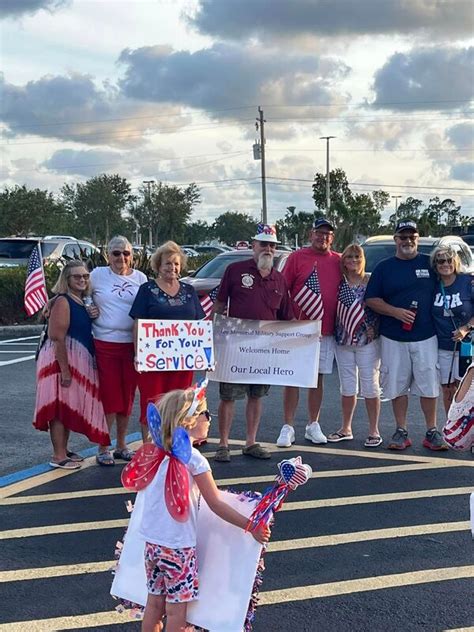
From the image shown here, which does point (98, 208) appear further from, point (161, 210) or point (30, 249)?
point (30, 249)

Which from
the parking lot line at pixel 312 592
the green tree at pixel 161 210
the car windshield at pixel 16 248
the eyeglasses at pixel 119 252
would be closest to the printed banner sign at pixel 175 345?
the eyeglasses at pixel 119 252

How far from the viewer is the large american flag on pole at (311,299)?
6609 millimetres

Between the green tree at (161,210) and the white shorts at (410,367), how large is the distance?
5409 cm

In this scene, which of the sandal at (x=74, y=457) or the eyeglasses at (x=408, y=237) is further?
the eyeglasses at (x=408, y=237)

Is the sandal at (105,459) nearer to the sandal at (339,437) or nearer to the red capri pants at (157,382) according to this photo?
the red capri pants at (157,382)

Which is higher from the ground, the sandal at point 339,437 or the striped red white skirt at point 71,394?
the striped red white skirt at point 71,394

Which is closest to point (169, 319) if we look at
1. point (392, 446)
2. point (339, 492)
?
point (339, 492)

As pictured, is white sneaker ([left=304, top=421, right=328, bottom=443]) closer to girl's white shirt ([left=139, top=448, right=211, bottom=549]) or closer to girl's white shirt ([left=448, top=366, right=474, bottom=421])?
girl's white shirt ([left=448, top=366, right=474, bottom=421])

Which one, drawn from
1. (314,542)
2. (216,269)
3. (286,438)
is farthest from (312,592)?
(216,269)

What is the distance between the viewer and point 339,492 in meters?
5.41

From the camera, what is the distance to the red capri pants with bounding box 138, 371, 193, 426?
19.1 ft

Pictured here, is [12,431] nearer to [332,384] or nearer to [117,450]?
[117,450]

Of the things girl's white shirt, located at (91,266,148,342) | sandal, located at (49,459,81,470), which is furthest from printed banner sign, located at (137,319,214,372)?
sandal, located at (49,459,81,470)

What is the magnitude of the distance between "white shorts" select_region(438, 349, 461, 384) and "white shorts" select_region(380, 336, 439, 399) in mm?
40
